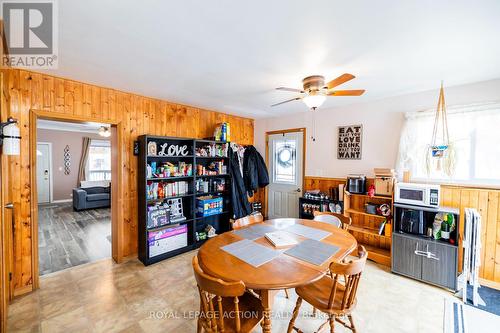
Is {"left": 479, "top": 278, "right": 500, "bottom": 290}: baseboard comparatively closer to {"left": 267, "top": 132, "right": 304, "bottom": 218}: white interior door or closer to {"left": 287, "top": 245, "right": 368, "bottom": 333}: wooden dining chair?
{"left": 287, "top": 245, "right": 368, "bottom": 333}: wooden dining chair

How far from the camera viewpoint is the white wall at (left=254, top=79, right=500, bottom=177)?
2637 mm

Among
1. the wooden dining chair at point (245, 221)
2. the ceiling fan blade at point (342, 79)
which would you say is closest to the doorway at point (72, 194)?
the wooden dining chair at point (245, 221)

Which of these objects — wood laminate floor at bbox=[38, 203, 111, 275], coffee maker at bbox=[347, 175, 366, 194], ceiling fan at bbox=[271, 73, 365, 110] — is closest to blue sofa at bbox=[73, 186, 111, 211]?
wood laminate floor at bbox=[38, 203, 111, 275]

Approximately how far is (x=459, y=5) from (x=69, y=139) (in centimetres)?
947

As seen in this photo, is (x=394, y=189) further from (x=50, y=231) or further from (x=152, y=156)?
(x=50, y=231)

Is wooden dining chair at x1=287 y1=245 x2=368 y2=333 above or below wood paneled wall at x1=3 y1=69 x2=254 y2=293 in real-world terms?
below

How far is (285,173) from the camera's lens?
453 cm

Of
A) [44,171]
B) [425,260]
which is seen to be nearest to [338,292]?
[425,260]

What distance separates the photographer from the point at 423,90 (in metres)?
2.86

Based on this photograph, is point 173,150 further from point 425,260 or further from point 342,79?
point 425,260

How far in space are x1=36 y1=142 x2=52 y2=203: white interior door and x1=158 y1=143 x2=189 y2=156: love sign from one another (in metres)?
6.27

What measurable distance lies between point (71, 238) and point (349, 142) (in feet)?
17.5

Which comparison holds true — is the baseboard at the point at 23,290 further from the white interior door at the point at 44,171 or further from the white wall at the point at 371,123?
the white interior door at the point at 44,171

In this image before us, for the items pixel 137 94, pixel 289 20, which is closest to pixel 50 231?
pixel 137 94
